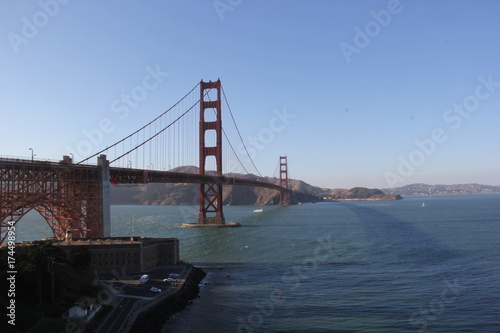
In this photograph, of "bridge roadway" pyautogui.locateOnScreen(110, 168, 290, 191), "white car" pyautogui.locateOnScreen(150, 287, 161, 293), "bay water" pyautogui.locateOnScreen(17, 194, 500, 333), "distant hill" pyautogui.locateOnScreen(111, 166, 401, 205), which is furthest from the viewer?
"distant hill" pyautogui.locateOnScreen(111, 166, 401, 205)

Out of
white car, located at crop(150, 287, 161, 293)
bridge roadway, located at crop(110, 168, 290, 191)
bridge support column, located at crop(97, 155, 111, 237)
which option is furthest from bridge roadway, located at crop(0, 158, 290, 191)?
white car, located at crop(150, 287, 161, 293)

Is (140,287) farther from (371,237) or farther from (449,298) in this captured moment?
(371,237)

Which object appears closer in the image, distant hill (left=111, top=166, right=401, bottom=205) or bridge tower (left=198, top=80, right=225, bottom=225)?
bridge tower (left=198, top=80, right=225, bottom=225)

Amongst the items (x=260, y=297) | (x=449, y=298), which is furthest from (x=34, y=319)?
(x=449, y=298)

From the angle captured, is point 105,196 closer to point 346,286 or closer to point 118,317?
point 118,317

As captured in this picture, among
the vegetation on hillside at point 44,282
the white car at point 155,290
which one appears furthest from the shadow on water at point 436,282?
the vegetation on hillside at point 44,282

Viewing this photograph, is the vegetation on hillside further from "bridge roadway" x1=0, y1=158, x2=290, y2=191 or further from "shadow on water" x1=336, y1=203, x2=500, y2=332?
"shadow on water" x1=336, y1=203, x2=500, y2=332

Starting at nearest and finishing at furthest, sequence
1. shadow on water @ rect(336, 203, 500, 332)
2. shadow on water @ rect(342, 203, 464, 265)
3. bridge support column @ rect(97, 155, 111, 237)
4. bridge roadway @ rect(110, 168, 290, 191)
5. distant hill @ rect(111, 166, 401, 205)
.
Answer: shadow on water @ rect(336, 203, 500, 332)
bridge support column @ rect(97, 155, 111, 237)
shadow on water @ rect(342, 203, 464, 265)
bridge roadway @ rect(110, 168, 290, 191)
distant hill @ rect(111, 166, 401, 205)

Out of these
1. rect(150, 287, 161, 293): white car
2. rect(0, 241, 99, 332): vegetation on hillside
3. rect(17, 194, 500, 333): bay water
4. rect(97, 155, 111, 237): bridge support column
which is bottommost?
rect(17, 194, 500, 333): bay water
